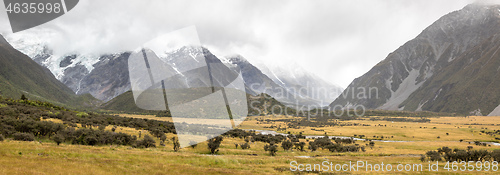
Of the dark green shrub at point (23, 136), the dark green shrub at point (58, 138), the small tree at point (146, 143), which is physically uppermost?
the dark green shrub at point (23, 136)

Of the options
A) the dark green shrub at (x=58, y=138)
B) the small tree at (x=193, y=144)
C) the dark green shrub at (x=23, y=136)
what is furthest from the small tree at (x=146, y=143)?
the dark green shrub at (x=23, y=136)

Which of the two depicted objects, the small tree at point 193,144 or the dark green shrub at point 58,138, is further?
the small tree at point 193,144

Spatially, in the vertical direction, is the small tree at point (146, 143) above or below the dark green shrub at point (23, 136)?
below

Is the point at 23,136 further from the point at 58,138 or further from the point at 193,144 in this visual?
the point at 193,144

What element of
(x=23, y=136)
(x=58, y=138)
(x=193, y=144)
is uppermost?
(x=23, y=136)

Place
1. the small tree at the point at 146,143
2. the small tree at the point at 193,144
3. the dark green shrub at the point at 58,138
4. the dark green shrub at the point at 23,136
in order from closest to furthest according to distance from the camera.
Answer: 1. the dark green shrub at the point at 23,136
2. the dark green shrub at the point at 58,138
3. the small tree at the point at 146,143
4. the small tree at the point at 193,144

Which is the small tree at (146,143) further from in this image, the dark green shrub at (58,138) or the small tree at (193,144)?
the dark green shrub at (58,138)

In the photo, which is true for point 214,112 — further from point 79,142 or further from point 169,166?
point 169,166

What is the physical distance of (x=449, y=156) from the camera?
43188 mm

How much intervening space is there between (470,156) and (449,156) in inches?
110

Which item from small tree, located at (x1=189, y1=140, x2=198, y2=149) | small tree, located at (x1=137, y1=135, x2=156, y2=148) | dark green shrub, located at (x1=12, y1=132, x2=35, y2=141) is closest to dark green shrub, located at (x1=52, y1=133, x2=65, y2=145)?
dark green shrub, located at (x1=12, y1=132, x2=35, y2=141)

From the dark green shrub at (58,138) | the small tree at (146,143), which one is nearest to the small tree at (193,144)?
the small tree at (146,143)

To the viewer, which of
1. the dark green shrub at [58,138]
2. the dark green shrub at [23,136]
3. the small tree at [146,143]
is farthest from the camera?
the small tree at [146,143]

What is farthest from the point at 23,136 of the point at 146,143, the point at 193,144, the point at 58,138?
the point at 193,144
